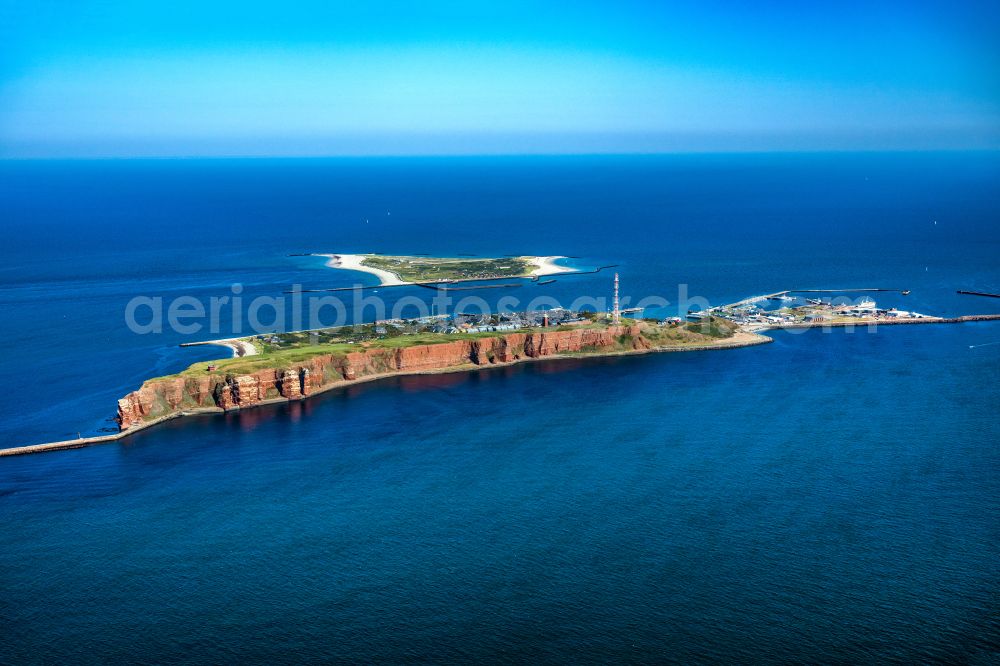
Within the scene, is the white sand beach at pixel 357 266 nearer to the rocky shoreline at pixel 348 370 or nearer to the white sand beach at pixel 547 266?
the white sand beach at pixel 547 266

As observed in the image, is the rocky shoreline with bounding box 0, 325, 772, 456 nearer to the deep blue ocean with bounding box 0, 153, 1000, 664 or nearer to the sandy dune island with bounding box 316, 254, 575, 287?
the deep blue ocean with bounding box 0, 153, 1000, 664

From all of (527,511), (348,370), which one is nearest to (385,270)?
(348,370)

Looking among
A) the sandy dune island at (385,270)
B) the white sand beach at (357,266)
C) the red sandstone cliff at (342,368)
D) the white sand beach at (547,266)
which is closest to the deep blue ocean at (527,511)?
the red sandstone cliff at (342,368)

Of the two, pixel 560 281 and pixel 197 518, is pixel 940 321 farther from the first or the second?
pixel 197 518

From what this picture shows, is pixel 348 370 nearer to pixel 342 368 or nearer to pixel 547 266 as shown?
pixel 342 368

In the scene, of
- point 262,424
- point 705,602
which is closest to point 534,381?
point 262,424
